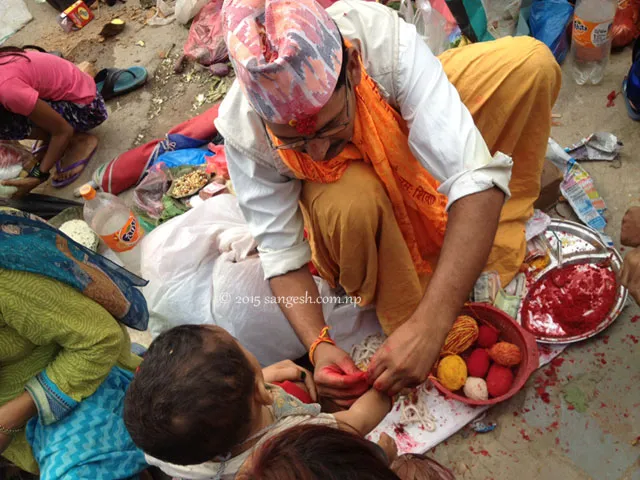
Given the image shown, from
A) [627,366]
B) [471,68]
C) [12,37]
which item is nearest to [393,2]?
[471,68]

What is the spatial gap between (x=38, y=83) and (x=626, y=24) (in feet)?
10.7

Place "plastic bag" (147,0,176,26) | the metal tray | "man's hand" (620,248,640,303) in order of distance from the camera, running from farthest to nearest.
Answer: "plastic bag" (147,0,176,26)
the metal tray
"man's hand" (620,248,640,303)

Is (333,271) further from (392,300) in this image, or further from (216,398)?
(216,398)

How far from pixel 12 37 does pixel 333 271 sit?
4681 millimetres

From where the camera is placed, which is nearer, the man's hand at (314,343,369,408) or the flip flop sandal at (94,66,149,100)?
the man's hand at (314,343,369,408)

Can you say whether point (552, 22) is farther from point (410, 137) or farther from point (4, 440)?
point (4, 440)

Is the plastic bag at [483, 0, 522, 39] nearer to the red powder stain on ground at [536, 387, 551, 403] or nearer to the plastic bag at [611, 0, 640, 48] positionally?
the plastic bag at [611, 0, 640, 48]

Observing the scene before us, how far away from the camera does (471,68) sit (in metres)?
1.76

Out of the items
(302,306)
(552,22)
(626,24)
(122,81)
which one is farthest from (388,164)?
(122,81)

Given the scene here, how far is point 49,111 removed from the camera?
3225 millimetres

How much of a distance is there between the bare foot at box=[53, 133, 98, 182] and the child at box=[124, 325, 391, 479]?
2.62 metres

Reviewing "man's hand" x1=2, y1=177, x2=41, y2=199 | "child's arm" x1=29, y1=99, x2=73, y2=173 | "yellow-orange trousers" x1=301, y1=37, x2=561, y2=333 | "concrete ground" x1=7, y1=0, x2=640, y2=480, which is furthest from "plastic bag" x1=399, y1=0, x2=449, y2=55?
"man's hand" x1=2, y1=177, x2=41, y2=199

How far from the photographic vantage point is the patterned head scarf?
121cm

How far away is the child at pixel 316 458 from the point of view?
0.90m
